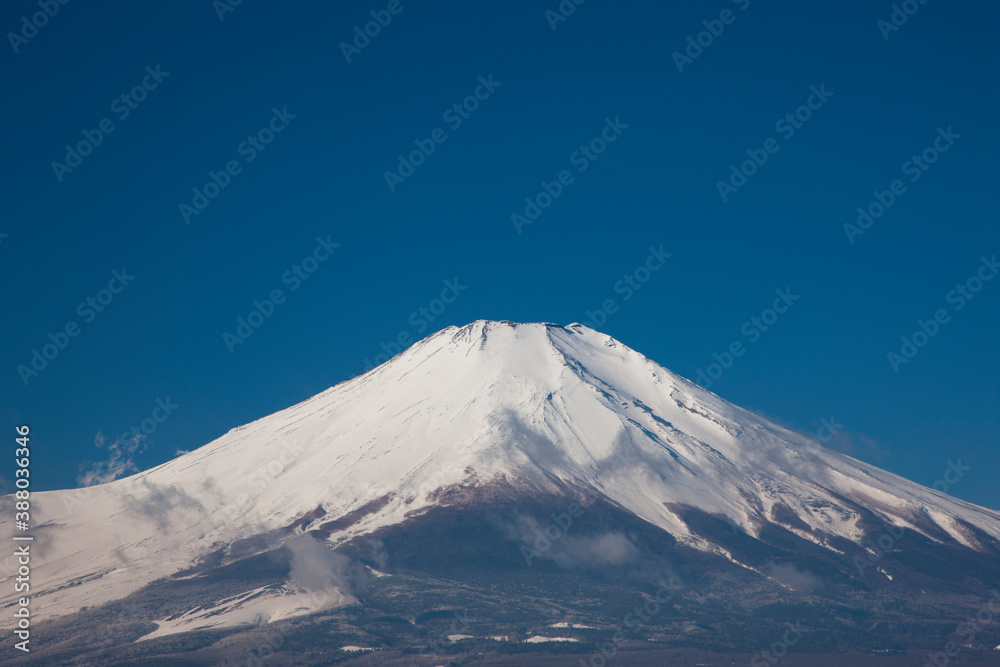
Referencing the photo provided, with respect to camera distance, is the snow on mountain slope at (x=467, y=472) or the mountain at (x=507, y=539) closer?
the mountain at (x=507, y=539)

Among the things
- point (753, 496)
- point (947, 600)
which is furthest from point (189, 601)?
point (947, 600)

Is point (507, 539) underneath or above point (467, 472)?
underneath

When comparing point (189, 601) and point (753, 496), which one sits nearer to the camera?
point (189, 601)

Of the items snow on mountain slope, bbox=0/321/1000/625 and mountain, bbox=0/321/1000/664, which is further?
snow on mountain slope, bbox=0/321/1000/625

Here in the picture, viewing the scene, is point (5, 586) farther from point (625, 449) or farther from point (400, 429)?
point (625, 449)

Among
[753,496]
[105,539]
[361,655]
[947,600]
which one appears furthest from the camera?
[753,496]
